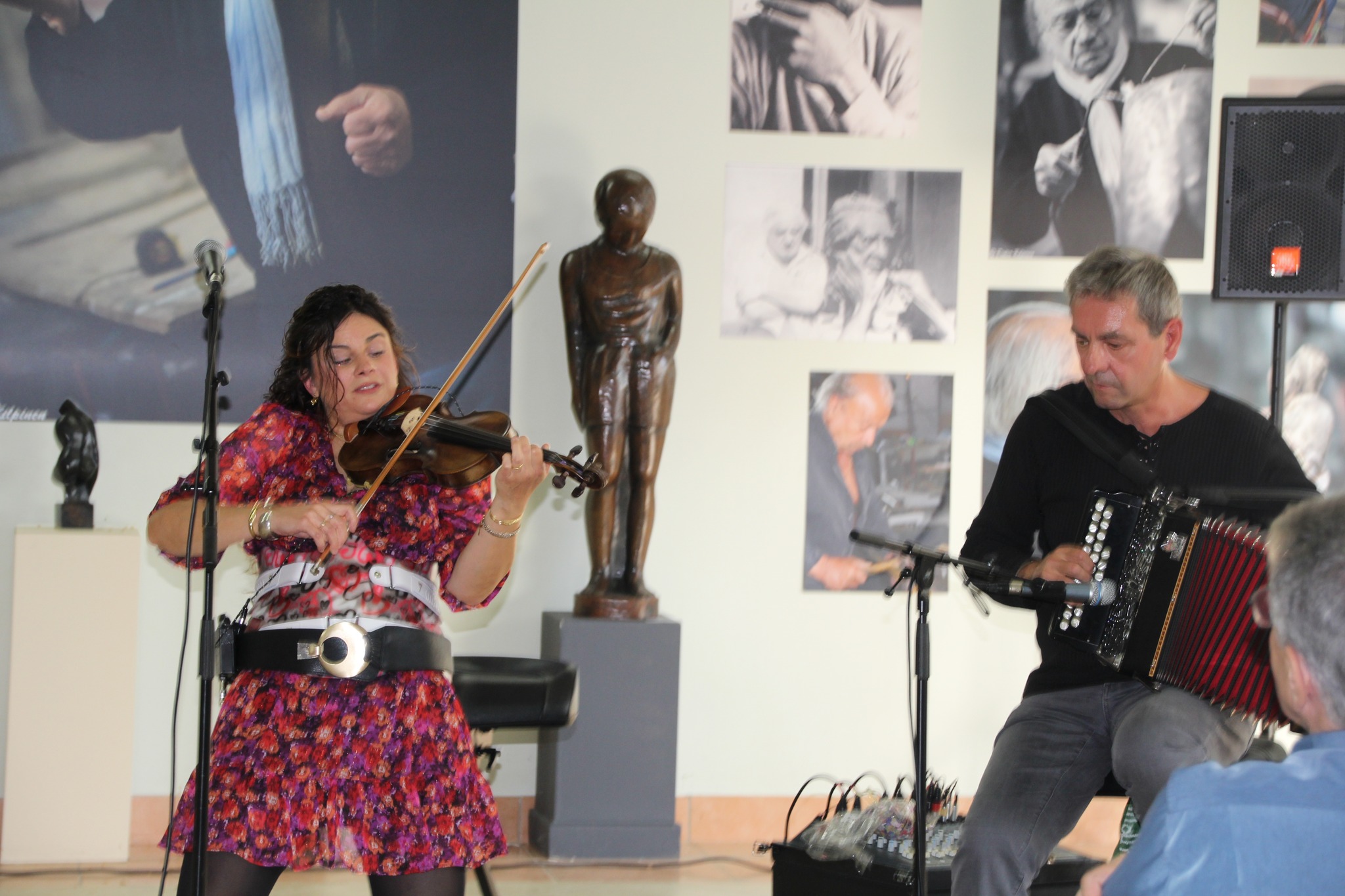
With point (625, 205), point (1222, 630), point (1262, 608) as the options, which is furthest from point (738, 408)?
point (1262, 608)

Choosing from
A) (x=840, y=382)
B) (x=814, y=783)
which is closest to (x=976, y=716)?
(x=814, y=783)

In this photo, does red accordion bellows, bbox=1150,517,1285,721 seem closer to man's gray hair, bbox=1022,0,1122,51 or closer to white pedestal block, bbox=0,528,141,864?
man's gray hair, bbox=1022,0,1122,51

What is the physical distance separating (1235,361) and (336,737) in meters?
3.41

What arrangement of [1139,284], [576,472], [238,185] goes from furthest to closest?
[238,185] → [1139,284] → [576,472]

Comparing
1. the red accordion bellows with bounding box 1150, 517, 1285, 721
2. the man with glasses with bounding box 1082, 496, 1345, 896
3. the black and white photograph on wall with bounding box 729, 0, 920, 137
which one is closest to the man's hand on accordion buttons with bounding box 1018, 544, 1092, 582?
the red accordion bellows with bounding box 1150, 517, 1285, 721

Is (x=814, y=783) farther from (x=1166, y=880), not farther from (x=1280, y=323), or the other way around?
(x=1166, y=880)

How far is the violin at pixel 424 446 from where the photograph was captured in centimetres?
213

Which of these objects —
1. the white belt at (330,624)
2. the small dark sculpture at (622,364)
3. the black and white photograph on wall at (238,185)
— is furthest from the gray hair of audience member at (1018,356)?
the white belt at (330,624)

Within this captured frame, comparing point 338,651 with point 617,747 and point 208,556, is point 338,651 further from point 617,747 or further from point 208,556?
point 617,747

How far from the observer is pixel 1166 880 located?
3.98 ft

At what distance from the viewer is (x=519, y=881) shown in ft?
11.8

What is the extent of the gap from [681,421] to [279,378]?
2.09 m

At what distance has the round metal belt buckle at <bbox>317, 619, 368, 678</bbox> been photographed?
194cm

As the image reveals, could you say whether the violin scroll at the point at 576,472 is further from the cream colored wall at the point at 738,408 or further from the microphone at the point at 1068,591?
the cream colored wall at the point at 738,408
